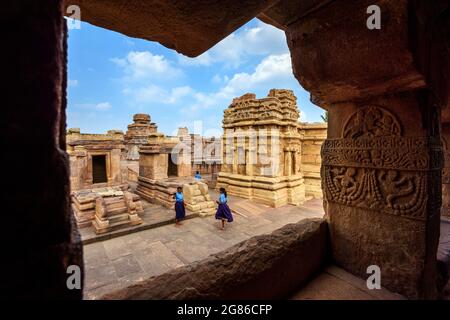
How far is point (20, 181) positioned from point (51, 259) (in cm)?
26

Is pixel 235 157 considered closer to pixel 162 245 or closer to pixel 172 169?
pixel 172 169

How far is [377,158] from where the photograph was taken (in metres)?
1.71

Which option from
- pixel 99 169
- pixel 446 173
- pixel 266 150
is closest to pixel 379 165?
pixel 446 173

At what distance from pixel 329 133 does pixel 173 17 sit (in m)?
1.66

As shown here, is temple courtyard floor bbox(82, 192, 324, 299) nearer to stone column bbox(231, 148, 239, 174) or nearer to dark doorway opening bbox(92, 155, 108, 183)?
stone column bbox(231, 148, 239, 174)

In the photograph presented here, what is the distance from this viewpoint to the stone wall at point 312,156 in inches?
365

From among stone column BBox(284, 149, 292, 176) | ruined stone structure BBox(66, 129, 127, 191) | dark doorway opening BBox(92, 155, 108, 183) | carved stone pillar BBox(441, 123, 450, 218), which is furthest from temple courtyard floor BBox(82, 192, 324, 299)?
dark doorway opening BBox(92, 155, 108, 183)

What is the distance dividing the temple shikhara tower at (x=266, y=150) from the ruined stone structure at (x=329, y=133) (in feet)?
19.1

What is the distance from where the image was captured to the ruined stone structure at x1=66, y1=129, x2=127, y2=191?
8.27 metres

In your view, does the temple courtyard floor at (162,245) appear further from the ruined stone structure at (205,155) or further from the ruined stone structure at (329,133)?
the ruined stone structure at (205,155)

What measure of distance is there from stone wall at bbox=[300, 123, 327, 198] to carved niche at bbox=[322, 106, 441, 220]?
781cm

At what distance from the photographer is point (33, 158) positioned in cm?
61
